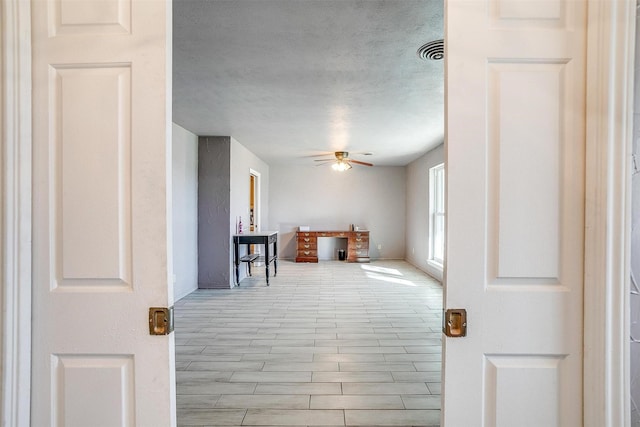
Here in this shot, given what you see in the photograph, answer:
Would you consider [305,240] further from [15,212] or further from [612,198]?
[612,198]

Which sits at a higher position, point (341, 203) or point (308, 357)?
point (341, 203)

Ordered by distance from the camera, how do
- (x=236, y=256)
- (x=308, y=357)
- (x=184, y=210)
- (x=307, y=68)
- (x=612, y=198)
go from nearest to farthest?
(x=612, y=198)
(x=307, y=68)
(x=308, y=357)
(x=184, y=210)
(x=236, y=256)

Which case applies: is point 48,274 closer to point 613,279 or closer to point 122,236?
point 122,236

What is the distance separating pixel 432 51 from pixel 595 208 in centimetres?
185

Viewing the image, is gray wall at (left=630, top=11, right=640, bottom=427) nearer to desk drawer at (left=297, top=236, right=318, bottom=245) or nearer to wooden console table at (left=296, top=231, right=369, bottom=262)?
wooden console table at (left=296, top=231, right=369, bottom=262)

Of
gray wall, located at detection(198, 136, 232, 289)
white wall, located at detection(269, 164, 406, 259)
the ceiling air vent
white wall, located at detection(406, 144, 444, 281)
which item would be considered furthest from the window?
the ceiling air vent

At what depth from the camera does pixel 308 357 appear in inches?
112

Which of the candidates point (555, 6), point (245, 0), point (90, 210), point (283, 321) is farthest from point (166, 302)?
point (283, 321)

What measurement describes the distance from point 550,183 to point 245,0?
5.67ft

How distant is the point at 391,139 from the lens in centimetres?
539

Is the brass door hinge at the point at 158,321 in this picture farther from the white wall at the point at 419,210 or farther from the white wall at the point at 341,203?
the white wall at the point at 341,203

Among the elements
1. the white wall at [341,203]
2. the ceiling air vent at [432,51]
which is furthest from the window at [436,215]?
the ceiling air vent at [432,51]

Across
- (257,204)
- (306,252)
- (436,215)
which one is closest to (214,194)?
(257,204)

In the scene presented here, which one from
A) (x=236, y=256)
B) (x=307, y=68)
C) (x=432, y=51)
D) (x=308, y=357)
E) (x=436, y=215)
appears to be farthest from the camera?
(x=436, y=215)
